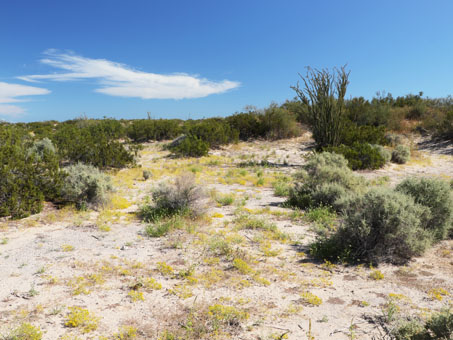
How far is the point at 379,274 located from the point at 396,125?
20815mm

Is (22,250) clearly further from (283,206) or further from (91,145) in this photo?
(91,145)

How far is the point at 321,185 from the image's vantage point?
712 centimetres

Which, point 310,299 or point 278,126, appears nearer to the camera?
point 310,299

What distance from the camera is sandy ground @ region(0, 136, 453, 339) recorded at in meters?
2.90

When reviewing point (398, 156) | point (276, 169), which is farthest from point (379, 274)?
point (398, 156)

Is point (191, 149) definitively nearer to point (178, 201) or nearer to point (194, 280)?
point (178, 201)

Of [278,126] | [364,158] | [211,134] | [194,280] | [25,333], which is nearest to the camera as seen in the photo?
[25,333]

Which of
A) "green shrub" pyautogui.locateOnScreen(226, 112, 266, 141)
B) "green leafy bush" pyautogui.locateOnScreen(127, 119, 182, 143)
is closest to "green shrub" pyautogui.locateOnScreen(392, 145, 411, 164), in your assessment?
"green shrub" pyautogui.locateOnScreen(226, 112, 266, 141)

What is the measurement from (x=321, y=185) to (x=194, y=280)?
448 cm

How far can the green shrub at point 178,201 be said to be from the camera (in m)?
6.07

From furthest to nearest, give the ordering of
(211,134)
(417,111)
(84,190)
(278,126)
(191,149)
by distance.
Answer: (417,111) < (278,126) < (211,134) < (191,149) < (84,190)

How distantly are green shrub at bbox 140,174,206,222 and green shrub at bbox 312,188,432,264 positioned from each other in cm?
264

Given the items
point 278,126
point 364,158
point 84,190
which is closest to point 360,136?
point 364,158

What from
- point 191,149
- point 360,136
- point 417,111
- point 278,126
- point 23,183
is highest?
point 417,111
